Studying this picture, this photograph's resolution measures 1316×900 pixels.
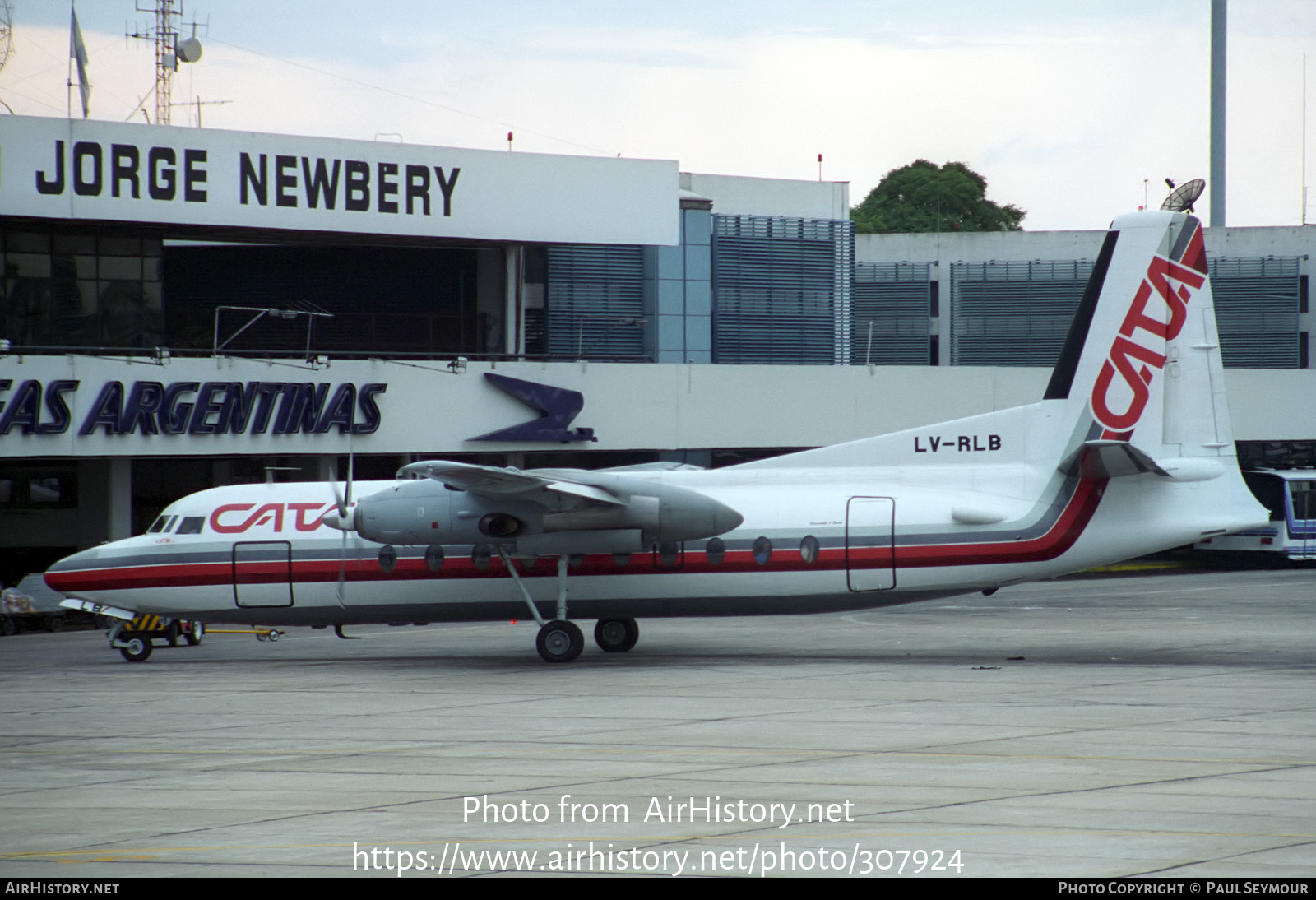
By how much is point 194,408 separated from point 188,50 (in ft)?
44.3

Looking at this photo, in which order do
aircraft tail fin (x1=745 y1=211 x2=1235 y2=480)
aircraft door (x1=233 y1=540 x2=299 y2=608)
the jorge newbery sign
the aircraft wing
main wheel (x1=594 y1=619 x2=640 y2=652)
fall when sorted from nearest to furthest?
the aircraft wing, aircraft tail fin (x1=745 y1=211 x2=1235 y2=480), aircraft door (x1=233 y1=540 x2=299 y2=608), main wheel (x1=594 y1=619 x2=640 y2=652), the jorge newbery sign

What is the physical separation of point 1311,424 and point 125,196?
39.0 meters

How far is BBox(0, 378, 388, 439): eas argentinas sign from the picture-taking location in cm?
3228

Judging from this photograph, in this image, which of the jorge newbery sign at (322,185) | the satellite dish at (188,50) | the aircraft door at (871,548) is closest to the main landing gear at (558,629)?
the aircraft door at (871,548)

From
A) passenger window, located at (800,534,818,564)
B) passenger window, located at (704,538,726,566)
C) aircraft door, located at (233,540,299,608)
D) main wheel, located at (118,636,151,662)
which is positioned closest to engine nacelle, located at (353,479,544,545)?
aircraft door, located at (233,540,299,608)

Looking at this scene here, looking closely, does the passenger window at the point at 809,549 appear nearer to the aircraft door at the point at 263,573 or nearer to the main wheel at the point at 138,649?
the aircraft door at the point at 263,573

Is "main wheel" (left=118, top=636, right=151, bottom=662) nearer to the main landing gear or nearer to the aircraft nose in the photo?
the aircraft nose

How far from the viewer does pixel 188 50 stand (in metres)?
42.1

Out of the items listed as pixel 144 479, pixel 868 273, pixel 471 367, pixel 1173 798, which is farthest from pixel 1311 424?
pixel 1173 798

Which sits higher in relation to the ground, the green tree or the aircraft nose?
the green tree

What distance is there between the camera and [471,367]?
3791 centimetres

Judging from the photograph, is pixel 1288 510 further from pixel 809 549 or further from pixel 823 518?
pixel 809 549

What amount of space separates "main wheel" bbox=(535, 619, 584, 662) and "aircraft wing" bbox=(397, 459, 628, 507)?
2.31 m

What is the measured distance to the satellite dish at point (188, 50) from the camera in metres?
42.0
